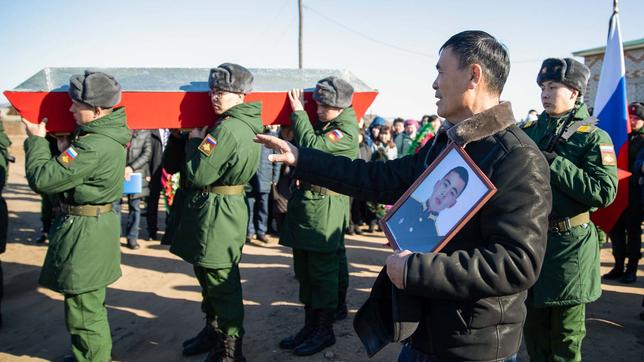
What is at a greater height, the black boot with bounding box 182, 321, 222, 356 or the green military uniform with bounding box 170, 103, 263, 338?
the green military uniform with bounding box 170, 103, 263, 338

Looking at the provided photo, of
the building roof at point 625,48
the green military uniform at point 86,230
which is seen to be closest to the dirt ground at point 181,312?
the green military uniform at point 86,230

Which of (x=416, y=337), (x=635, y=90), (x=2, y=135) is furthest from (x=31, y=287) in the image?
(x=635, y=90)

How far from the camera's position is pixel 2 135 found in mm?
4398

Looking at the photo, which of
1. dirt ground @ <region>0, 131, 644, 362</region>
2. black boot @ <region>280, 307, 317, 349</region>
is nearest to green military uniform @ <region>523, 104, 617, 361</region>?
dirt ground @ <region>0, 131, 644, 362</region>

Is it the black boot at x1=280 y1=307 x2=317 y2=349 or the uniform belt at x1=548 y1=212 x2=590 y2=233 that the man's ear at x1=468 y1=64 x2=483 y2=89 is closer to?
the uniform belt at x1=548 y1=212 x2=590 y2=233

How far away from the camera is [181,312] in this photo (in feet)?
14.9

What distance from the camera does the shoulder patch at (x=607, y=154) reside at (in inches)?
108

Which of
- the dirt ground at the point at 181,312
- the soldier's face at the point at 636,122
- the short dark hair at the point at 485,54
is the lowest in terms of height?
the dirt ground at the point at 181,312

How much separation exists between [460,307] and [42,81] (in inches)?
119

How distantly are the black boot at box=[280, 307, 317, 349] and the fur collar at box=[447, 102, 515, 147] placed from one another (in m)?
2.65

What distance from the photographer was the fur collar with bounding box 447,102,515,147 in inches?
61.0

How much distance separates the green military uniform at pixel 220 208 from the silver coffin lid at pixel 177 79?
1.25 feet

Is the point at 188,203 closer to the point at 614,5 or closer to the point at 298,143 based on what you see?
the point at 298,143

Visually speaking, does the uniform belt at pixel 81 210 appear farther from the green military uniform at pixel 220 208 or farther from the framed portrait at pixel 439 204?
the framed portrait at pixel 439 204
